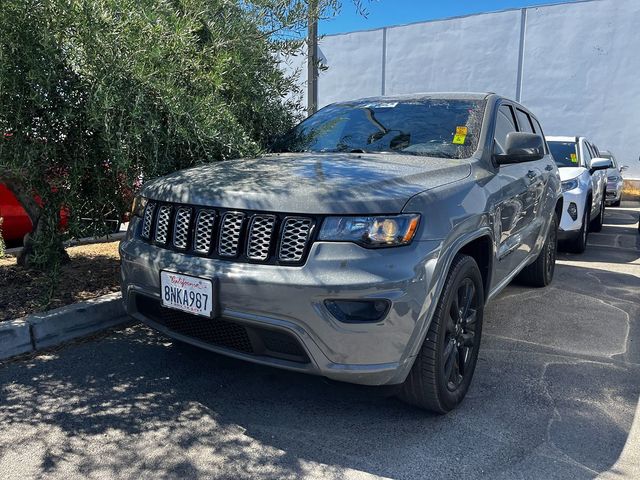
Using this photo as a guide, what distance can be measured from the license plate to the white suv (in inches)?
226

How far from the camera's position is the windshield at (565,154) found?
800cm

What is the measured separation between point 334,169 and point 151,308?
1.30 meters

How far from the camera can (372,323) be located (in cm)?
236

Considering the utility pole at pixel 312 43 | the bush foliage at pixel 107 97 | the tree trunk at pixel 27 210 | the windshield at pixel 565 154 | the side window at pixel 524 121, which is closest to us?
the bush foliage at pixel 107 97

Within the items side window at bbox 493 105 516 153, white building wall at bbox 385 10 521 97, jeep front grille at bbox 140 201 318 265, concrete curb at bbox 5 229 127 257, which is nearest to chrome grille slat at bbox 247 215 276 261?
jeep front grille at bbox 140 201 318 265

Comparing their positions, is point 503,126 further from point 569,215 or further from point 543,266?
point 569,215

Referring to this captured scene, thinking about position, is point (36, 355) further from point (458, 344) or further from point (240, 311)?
point (458, 344)

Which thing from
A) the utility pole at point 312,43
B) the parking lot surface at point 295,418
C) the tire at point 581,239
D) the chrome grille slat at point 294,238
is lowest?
the parking lot surface at point 295,418


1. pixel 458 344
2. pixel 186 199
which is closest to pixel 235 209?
pixel 186 199

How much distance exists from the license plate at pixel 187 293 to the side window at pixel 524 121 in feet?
11.4

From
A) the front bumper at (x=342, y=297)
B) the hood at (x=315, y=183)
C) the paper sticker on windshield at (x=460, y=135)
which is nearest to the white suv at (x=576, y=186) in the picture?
the paper sticker on windshield at (x=460, y=135)

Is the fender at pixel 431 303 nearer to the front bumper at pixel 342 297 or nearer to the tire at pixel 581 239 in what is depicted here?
the front bumper at pixel 342 297

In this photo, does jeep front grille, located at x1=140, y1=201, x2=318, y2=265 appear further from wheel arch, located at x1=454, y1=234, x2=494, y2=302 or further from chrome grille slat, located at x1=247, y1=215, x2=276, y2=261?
wheel arch, located at x1=454, y1=234, x2=494, y2=302

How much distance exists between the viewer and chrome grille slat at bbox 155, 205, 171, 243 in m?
2.95
